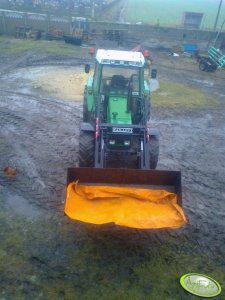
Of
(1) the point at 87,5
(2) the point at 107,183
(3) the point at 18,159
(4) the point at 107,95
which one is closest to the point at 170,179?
(2) the point at 107,183

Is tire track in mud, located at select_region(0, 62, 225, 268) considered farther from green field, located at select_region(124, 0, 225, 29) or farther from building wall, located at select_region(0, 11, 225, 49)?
green field, located at select_region(124, 0, 225, 29)

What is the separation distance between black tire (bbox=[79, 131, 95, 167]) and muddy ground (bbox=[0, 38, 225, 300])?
0.76 metres

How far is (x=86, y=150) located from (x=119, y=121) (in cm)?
95

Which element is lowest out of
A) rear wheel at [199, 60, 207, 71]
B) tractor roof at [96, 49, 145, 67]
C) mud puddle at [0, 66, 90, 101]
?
mud puddle at [0, 66, 90, 101]

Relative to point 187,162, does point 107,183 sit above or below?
above

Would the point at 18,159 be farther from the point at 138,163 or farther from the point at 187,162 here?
the point at 187,162

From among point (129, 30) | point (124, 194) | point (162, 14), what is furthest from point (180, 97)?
point (162, 14)

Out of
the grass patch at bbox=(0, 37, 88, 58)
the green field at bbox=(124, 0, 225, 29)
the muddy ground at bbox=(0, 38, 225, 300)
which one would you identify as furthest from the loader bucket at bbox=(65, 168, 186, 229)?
the green field at bbox=(124, 0, 225, 29)

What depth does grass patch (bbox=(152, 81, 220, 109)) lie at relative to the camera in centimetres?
1231

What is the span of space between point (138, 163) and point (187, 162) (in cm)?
206

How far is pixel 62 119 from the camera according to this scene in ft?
33.3

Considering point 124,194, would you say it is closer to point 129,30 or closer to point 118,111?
point 118,111

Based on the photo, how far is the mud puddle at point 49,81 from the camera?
12.4 metres

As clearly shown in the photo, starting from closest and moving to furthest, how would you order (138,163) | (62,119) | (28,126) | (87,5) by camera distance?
(138,163) < (28,126) < (62,119) < (87,5)
